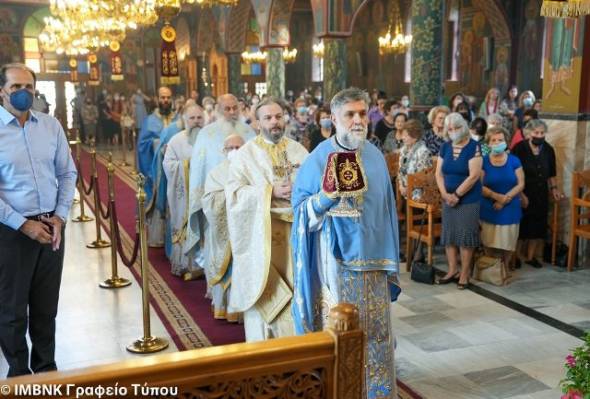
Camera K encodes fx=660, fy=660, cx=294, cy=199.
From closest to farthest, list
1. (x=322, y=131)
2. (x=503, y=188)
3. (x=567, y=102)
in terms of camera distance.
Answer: (x=503, y=188)
(x=567, y=102)
(x=322, y=131)

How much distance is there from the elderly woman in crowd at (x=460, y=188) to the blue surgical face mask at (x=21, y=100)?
3762mm

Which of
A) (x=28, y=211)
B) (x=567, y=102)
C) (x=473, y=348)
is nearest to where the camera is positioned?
(x=28, y=211)

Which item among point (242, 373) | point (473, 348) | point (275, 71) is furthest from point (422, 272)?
point (275, 71)

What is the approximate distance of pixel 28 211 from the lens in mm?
3736

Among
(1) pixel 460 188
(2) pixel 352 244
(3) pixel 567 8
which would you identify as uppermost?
(3) pixel 567 8

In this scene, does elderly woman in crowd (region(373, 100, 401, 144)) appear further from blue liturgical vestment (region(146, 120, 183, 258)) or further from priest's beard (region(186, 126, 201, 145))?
priest's beard (region(186, 126, 201, 145))

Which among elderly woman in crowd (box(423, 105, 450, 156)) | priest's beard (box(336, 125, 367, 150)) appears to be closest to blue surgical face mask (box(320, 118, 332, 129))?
elderly woman in crowd (box(423, 105, 450, 156))

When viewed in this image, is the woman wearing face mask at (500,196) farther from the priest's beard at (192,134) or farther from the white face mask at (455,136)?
the priest's beard at (192,134)

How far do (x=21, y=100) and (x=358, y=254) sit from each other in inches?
78.8

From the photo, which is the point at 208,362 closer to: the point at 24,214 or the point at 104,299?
the point at 24,214

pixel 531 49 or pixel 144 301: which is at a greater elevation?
pixel 531 49

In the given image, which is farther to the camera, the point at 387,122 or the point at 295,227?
the point at 387,122

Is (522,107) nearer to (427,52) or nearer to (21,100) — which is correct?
(427,52)

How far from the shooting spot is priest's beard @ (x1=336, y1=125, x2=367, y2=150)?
132 inches
